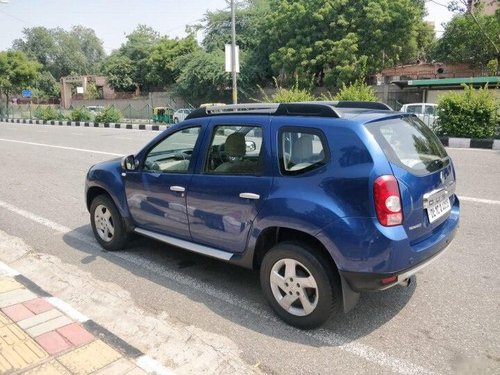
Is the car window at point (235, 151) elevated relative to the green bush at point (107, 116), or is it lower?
lower

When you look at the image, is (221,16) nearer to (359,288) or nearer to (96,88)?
(96,88)

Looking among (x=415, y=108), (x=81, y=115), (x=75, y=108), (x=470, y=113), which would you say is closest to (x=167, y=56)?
(x=75, y=108)

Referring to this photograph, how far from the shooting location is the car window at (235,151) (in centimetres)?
345

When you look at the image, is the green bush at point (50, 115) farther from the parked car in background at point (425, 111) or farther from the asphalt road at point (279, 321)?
the asphalt road at point (279, 321)

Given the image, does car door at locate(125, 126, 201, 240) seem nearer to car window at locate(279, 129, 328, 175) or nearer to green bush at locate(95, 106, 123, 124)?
car window at locate(279, 129, 328, 175)

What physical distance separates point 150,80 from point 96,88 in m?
14.7

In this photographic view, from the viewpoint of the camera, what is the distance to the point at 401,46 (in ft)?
91.8

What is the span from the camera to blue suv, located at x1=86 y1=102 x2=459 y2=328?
9.41 ft

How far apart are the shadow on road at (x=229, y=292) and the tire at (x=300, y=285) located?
0.12 m

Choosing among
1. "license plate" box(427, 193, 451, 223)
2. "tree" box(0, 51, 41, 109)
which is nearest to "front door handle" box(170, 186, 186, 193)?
"license plate" box(427, 193, 451, 223)

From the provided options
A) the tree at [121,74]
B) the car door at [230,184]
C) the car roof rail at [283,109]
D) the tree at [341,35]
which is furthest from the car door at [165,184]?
the tree at [121,74]

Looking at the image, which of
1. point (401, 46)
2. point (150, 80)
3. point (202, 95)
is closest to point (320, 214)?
point (401, 46)

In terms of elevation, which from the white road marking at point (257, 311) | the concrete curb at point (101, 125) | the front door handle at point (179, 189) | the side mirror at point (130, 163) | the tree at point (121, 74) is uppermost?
the tree at point (121, 74)

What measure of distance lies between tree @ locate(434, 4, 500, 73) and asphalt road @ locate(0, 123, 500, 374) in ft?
95.0
